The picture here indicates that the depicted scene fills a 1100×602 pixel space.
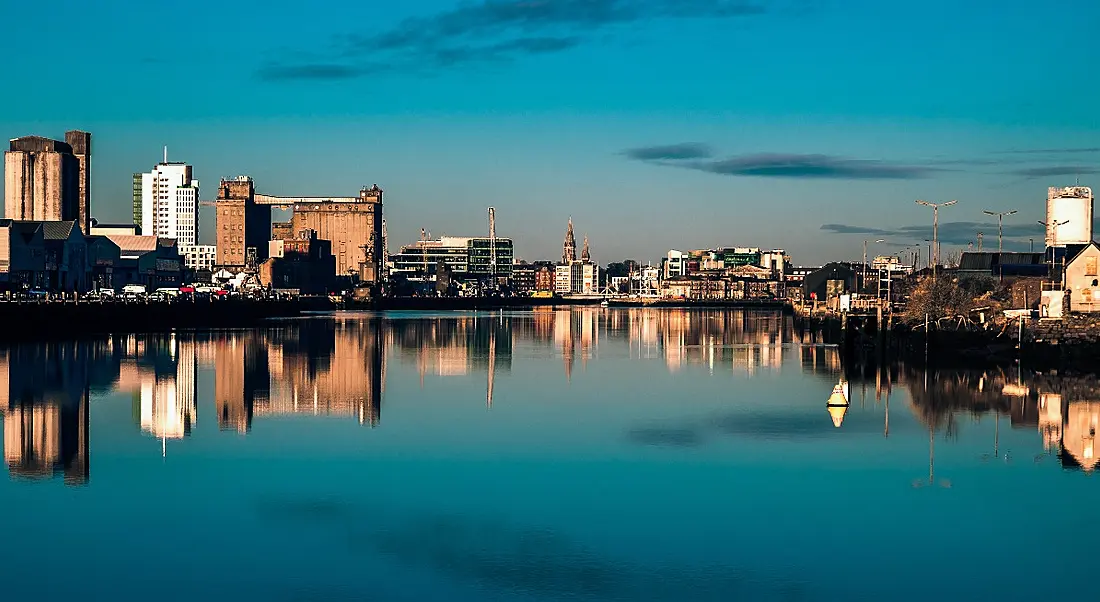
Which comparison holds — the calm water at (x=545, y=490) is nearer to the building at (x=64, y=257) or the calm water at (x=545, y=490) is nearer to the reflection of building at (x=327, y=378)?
the reflection of building at (x=327, y=378)

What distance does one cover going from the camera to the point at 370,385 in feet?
193

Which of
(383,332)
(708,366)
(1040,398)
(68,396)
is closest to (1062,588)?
(1040,398)

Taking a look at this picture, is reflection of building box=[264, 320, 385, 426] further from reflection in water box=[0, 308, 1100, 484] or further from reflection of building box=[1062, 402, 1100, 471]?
reflection of building box=[1062, 402, 1100, 471]

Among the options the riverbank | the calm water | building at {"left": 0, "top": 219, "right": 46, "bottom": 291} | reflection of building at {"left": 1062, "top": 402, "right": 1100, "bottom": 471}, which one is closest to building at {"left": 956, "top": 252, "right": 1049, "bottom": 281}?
the riverbank

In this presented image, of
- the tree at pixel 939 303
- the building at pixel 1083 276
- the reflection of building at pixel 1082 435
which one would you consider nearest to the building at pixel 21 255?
the tree at pixel 939 303

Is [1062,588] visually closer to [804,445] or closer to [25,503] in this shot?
[804,445]

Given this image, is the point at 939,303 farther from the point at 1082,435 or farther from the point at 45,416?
the point at 45,416

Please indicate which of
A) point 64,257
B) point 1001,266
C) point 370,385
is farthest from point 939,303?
point 64,257

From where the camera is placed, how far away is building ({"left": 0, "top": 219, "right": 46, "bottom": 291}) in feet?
545

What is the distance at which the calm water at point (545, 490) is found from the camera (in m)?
22.0

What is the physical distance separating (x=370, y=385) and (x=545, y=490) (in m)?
29.9

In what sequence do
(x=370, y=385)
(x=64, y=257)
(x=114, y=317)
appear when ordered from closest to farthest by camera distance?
(x=370, y=385), (x=114, y=317), (x=64, y=257)

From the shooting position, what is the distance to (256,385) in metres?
58.0

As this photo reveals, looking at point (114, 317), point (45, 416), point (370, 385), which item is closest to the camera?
point (45, 416)
